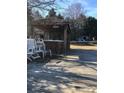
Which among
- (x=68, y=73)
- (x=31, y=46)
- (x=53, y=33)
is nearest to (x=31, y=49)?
(x=31, y=46)

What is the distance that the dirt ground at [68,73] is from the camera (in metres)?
1.98

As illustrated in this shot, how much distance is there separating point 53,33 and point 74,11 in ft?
0.87

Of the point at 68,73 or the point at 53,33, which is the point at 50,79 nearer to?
the point at 68,73

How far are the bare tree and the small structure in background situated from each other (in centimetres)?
9

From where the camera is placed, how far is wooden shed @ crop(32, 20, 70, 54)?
204 centimetres

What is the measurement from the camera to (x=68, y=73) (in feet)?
6.63

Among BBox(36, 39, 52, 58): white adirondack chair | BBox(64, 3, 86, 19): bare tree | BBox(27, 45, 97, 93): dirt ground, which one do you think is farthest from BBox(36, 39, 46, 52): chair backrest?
BBox(64, 3, 86, 19): bare tree

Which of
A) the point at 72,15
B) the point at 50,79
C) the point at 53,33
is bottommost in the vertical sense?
the point at 50,79

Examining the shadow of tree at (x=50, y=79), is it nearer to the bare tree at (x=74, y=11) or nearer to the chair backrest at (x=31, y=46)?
the chair backrest at (x=31, y=46)

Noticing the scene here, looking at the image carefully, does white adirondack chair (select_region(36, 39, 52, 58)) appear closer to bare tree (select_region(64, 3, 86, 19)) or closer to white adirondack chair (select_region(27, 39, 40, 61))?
white adirondack chair (select_region(27, 39, 40, 61))

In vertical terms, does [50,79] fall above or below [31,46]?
below
